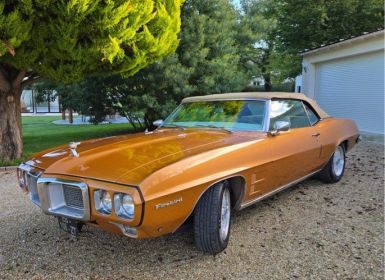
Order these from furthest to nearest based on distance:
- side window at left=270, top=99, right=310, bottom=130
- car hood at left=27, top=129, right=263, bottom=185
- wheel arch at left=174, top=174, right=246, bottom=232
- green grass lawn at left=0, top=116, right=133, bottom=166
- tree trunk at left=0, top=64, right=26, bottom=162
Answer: green grass lawn at left=0, top=116, right=133, bottom=166
tree trunk at left=0, top=64, right=26, bottom=162
side window at left=270, top=99, right=310, bottom=130
wheel arch at left=174, top=174, right=246, bottom=232
car hood at left=27, top=129, right=263, bottom=185

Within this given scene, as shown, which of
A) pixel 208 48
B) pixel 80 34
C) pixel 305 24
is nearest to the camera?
pixel 80 34

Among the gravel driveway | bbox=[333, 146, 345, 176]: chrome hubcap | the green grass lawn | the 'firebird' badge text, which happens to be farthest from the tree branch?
the 'firebird' badge text

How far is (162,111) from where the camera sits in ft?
34.6

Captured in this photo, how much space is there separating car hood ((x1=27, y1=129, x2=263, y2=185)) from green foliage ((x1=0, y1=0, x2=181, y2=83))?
8.56 ft

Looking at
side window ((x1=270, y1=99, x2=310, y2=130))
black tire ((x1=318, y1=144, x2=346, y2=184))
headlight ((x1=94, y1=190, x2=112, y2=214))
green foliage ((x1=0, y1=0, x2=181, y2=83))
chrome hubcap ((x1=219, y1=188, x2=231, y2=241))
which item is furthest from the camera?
green foliage ((x1=0, y1=0, x2=181, y2=83))

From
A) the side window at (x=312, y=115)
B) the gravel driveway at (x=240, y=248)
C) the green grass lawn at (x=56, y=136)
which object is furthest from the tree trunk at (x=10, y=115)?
the side window at (x=312, y=115)

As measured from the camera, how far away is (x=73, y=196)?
3.01m

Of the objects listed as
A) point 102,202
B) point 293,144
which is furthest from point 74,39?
point 102,202

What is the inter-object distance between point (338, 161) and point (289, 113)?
162 centimetres

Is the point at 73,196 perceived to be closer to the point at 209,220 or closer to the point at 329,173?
the point at 209,220

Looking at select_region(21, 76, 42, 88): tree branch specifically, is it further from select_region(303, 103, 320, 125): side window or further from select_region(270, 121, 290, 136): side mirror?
select_region(270, 121, 290, 136): side mirror

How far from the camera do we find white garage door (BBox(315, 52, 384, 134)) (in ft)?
37.9

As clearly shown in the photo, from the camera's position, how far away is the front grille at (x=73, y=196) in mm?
2956

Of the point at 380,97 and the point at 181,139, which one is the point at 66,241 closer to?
the point at 181,139
